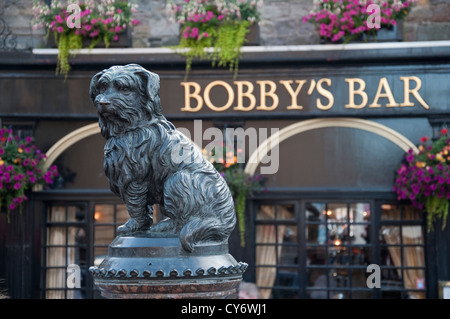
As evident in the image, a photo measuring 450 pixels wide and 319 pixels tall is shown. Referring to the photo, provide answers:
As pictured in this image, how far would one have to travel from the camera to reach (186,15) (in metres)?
8.66

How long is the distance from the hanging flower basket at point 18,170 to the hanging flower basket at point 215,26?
229 centimetres

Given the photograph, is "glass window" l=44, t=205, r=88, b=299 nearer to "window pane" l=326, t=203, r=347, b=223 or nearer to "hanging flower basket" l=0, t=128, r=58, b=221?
"hanging flower basket" l=0, t=128, r=58, b=221

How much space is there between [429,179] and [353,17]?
7.68 ft

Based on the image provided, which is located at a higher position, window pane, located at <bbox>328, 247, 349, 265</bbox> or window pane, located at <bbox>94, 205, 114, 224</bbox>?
window pane, located at <bbox>94, 205, 114, 224</bbox>

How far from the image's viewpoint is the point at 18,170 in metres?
8.20

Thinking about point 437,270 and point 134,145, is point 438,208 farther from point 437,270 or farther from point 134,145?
point 134,145

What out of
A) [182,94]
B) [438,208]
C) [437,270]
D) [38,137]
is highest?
[182,94]

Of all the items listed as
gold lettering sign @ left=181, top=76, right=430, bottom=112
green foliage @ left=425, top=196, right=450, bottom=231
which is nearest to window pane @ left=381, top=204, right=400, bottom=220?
green foliage @ left=425, top=196, right=450, bottom=231

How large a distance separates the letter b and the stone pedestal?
5679 mm

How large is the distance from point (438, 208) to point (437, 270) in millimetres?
819

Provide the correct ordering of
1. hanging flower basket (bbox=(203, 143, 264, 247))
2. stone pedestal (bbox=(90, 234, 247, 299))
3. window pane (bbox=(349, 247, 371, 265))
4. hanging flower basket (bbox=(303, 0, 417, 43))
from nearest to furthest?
stone pedestal (bbox=(90, 234, 247, 299)) < hanging flower basket (bbox=(203, 143, 264, 247)) < hanging flower basket (bbox=(303, 0, 417, 43)) < window pane (bbox=(349, 247, 371, 265))

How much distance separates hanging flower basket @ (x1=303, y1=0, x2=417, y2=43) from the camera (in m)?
8.48
